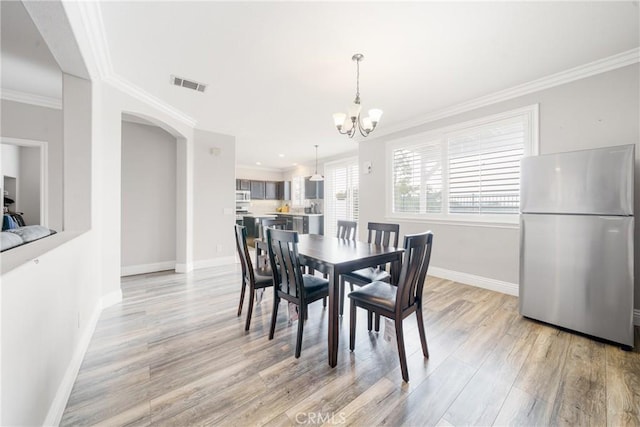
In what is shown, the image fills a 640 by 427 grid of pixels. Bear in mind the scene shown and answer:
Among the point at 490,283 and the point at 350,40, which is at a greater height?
the point at 350,40

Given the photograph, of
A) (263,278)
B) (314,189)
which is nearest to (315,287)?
(263,278)

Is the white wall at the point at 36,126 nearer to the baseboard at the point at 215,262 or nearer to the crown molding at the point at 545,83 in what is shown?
the baseboard at the point at 215,262

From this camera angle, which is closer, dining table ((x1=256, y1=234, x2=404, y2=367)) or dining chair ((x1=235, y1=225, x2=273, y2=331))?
dining table ((x1=256, y1=234, x2=404, y2=367))

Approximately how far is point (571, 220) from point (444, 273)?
192 centimetres

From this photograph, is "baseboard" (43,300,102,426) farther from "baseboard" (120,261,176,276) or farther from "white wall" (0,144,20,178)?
"white wall" (0,144,20,178)

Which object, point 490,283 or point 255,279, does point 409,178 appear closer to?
point 490,283

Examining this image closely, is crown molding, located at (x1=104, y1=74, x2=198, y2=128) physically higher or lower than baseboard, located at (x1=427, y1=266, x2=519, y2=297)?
higher

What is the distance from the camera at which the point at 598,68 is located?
259 cm

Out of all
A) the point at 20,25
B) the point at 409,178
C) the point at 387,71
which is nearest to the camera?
the point at 20,25

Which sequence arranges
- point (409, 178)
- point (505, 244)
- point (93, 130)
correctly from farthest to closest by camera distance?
point (409, 178) < point (505, 244) < point (93, 130)

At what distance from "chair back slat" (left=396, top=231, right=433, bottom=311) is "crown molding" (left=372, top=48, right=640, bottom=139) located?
267 centimetres

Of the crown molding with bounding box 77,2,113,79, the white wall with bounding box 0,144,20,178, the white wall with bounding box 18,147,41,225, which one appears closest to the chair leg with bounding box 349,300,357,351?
the crown molding with bounding box 77,2,113,79

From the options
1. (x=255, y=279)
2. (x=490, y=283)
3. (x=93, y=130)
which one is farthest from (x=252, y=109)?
(x=490, y=283)

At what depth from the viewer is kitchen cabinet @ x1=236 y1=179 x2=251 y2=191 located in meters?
8.32
